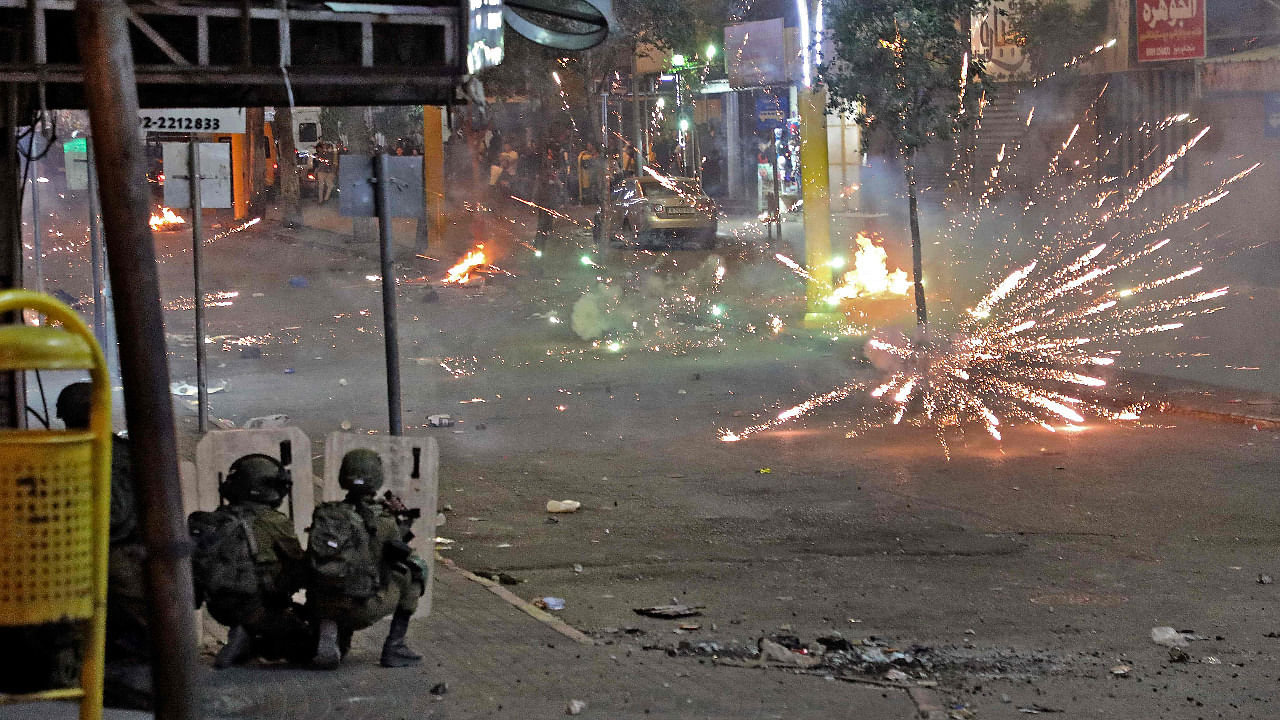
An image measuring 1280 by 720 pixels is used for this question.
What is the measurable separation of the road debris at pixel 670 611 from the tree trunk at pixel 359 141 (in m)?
21.6

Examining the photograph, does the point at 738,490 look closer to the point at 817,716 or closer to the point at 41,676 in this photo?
the point at 817,716

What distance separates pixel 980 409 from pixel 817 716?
27.2 feet

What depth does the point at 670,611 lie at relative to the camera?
265 inches

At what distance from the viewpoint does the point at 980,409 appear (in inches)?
500

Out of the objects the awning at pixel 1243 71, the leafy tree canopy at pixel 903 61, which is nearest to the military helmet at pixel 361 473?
the leafy tree canopy at pixel 903 61

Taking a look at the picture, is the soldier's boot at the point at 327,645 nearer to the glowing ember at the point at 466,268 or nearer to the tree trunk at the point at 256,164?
the glowing ember at the point at 466,268

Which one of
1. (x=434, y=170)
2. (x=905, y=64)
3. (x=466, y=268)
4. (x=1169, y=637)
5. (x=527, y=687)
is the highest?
(x=905, y=64)

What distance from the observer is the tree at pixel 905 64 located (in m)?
16.2

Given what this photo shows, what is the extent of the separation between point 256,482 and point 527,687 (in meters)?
1.35

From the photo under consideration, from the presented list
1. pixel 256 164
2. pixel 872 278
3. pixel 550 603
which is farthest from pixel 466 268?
pixel 550 603

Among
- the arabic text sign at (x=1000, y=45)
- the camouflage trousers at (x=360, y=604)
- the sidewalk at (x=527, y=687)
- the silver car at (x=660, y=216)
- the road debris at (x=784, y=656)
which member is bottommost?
the road debris at (x=784, y=656)

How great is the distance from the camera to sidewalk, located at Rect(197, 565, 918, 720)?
478 centimetres

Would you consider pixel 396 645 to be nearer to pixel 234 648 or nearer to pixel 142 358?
pixel 234 648

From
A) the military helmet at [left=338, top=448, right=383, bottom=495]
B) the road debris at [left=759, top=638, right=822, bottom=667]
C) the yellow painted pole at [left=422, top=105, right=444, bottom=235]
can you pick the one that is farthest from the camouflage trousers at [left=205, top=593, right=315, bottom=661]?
the yellow painted pole at [left=422, top=105, right=444, bottom=235]
